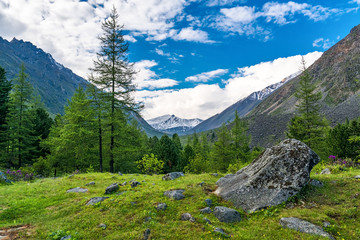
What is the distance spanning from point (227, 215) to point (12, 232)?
31.5 ft

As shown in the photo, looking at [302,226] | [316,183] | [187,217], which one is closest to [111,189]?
[187,217]

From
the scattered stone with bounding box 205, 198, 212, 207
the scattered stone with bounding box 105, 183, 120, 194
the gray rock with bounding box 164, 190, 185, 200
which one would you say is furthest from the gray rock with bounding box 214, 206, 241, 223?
the scattered stone with bounding box 105, 183, 120, 194

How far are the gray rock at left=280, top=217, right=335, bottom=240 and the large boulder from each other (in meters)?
1.44

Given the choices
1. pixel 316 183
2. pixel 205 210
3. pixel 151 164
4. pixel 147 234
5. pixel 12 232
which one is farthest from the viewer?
pixel 151 164

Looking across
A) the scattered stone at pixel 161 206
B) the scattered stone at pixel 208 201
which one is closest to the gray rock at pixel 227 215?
the scattered stone at pixel 208 201

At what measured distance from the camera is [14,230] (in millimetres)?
8367

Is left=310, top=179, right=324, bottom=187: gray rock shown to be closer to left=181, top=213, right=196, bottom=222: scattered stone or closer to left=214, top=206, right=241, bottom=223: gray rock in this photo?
left=214, top=206, right=241, bottom=223: gray rock

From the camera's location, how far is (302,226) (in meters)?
7.52

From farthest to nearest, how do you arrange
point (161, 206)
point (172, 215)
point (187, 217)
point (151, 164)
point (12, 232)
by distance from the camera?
1. point (151, 164)
2. point (161, 206)
3. point (172, 215)
4. point (187, 217)
5. point (12, 232)

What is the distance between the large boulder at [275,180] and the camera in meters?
9.70

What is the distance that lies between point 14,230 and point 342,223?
46.5ft

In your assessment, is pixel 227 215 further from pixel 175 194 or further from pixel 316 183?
pixel 316 183

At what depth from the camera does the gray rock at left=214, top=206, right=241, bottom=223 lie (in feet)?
28.3

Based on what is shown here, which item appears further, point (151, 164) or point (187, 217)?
point (151, 164)
